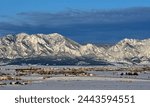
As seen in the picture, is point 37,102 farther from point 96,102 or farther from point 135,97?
point 135,97

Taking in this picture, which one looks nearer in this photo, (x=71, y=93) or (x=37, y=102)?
(x=37, y=102)

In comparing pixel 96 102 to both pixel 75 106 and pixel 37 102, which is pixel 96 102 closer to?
pixel 75 106

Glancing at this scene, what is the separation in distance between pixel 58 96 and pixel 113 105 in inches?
94.1

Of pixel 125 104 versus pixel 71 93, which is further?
pixel 71 93

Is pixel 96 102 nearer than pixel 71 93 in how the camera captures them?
Yes

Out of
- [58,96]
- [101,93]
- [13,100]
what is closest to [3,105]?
[13,100]

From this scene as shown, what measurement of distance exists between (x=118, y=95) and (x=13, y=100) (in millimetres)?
4446

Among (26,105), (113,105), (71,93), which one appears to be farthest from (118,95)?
(26,105)

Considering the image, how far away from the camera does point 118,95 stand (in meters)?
23.2

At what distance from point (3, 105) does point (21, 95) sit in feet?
3.15

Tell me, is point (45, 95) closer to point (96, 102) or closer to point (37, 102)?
point (37, 102)

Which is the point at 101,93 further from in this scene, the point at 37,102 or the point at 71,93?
the point at 37,102

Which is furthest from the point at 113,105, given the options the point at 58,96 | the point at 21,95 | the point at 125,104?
the point at 21,95

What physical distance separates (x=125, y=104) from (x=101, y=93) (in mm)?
1634
